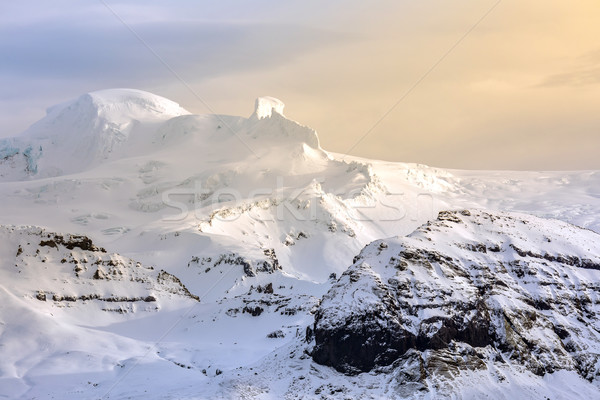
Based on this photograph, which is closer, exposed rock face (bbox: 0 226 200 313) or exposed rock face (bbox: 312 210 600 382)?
exposed rock face (bbox: 312 210 600 382)

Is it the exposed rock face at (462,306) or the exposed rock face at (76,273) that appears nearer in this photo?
the exposed rock face at (462,306)

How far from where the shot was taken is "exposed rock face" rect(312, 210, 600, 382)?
106 meters

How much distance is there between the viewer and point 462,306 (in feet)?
361

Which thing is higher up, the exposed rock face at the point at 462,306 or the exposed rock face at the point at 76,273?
the exposed rock face at the point at 462,306

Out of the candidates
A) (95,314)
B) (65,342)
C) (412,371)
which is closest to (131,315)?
(95,314)

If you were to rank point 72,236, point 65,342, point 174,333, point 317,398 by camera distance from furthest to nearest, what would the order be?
point 72,236 < point 174,333 < point 65,342 < point 317,398

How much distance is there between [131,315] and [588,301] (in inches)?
3717

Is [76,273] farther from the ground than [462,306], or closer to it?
closer to it

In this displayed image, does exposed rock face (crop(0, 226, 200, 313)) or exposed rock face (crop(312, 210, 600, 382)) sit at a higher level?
exposed rock face (crop(312, 210, 600, 382))

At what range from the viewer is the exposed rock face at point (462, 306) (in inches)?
4186

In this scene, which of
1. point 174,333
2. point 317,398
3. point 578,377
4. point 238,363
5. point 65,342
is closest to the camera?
point 317,398

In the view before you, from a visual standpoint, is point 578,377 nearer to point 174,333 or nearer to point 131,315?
point 174,333

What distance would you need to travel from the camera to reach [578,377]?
357ft

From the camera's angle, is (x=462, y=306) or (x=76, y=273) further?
(x=76, y=273)
